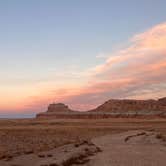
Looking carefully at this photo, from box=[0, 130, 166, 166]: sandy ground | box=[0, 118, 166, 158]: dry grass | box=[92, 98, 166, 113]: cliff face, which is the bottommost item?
box=[0, 130, 166, 166]: sandy ground

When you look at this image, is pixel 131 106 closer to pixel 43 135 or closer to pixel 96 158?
pixel 43 135

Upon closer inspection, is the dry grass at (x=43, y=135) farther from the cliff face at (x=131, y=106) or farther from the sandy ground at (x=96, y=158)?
the cliff face at (x=131, y=106)

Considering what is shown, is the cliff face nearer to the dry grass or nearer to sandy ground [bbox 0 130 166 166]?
the dry grass

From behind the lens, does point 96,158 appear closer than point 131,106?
Yes

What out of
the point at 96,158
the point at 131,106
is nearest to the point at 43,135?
the point at 96,158

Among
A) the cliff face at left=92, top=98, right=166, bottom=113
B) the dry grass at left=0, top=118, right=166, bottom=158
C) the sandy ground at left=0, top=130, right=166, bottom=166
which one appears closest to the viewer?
the sandy ground at left=0, top=130, right=166, bottom=166

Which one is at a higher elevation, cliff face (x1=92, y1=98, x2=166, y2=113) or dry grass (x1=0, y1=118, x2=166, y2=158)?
cliff face (x1=92, y1=98, x2=166, y2=113)

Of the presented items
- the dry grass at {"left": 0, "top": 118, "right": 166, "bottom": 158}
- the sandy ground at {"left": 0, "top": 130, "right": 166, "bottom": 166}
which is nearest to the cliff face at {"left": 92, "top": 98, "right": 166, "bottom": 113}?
the dry grass at {"left": 0, "top": 118, "right": 166, "bottom": 158}

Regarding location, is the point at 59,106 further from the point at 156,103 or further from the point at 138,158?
the point at 138,158

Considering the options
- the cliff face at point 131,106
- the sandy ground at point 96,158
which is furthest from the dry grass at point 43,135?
the cliff face at point 131,106

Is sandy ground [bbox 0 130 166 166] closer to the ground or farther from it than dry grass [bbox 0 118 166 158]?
closer to the ground

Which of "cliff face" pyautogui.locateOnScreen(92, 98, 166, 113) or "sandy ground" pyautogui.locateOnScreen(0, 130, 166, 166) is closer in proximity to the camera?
"sandy ground" pyautogui.locateOnScreen(0, 130, 166, 166)

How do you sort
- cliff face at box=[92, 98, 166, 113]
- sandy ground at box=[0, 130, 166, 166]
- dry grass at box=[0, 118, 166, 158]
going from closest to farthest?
sandy ground at box=[0, 130, 166, 166] → dry grass at box=[0, 118, 166, 158] → cliff face at box=[92, 98, 166, 113]

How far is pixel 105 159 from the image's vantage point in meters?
23.9
